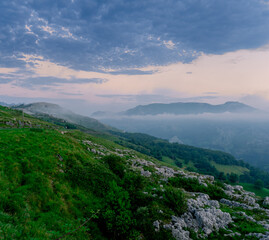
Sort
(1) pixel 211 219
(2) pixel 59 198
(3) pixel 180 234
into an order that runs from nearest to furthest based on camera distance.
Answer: (3) pixel 180 234, (2) pixel 59 198, (1) pixel 211 219

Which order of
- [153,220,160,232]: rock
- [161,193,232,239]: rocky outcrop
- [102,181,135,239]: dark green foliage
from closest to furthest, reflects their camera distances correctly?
[102,181,135,239]: dark green foliage
[153,220,160,232]: rock
[161,193,232,239]: rocky outcrop

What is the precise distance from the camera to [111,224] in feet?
47.2

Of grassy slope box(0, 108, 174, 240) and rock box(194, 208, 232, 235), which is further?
rock box(194, 208, 232, 235)

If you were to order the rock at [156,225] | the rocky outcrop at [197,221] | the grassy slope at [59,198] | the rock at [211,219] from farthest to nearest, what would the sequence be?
the rock at [211,219], the rocky outcrop at [197,221], the rock at [156,225], the grassy slope at [59,198]

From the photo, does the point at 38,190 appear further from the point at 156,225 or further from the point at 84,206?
the point at 156,225

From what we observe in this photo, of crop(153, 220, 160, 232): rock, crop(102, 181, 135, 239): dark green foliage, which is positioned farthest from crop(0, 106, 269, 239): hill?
crop(153, 220, 160, 232): rock

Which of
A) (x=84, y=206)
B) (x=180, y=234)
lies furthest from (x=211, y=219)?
(x=84, y=206)

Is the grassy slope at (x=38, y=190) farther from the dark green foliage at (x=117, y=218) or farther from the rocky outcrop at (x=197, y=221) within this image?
the rocky outcrop at (x=197, y=221)

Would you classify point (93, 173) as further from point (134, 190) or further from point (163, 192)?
point (163, 192)

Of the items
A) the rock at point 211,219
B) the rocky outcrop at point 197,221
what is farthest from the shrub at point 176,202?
the rock at point 211,219

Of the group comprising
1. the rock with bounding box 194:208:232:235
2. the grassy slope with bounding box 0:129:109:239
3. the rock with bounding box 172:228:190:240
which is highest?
the grassy slope with bounding box 0:129:109:239

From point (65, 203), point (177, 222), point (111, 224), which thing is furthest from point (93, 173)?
point (177, 222)

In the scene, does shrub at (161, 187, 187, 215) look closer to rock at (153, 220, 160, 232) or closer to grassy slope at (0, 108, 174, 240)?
grassy slope at (0, 108, 174, 240)

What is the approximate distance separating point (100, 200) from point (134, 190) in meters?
4.46
